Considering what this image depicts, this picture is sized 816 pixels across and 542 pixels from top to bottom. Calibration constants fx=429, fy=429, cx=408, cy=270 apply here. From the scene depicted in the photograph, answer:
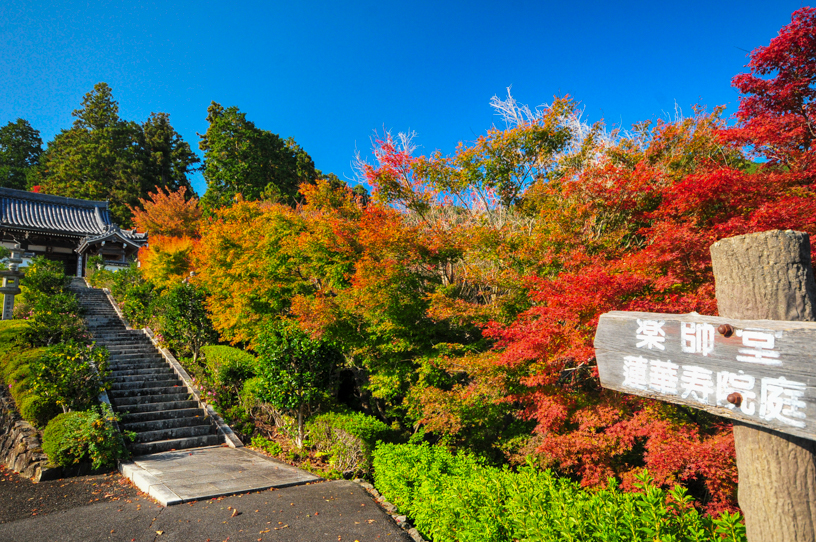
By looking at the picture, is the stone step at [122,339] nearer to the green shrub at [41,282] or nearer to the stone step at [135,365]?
the stone step at [135,365]

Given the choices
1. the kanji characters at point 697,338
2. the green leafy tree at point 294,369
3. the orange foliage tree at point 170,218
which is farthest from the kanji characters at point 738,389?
the orange foliage tree at point 170,218

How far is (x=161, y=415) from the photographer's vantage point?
9.91 m

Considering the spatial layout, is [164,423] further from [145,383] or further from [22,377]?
[22,377]

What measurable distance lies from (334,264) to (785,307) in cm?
915

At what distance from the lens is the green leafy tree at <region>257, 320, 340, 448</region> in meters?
8.60

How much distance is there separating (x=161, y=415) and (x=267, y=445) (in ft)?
9.00

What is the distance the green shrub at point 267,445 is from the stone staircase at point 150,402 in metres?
0.77

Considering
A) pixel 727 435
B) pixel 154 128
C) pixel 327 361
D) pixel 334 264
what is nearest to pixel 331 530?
pixel 327 361

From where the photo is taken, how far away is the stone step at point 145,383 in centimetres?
1075

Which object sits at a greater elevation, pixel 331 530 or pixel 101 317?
pixel 101 317

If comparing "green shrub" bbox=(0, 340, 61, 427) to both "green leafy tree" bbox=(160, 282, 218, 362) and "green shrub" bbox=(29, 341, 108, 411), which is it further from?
"green leafy tree" bbox=(160, 282, 218, 362)

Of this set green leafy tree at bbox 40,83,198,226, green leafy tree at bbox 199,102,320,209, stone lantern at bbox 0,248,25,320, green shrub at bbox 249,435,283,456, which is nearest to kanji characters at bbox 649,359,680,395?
green shrub at bbox 249,435,283,456

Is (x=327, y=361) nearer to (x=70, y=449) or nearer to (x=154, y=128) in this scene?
(x=70, y=449)

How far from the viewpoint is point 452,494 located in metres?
4.45
